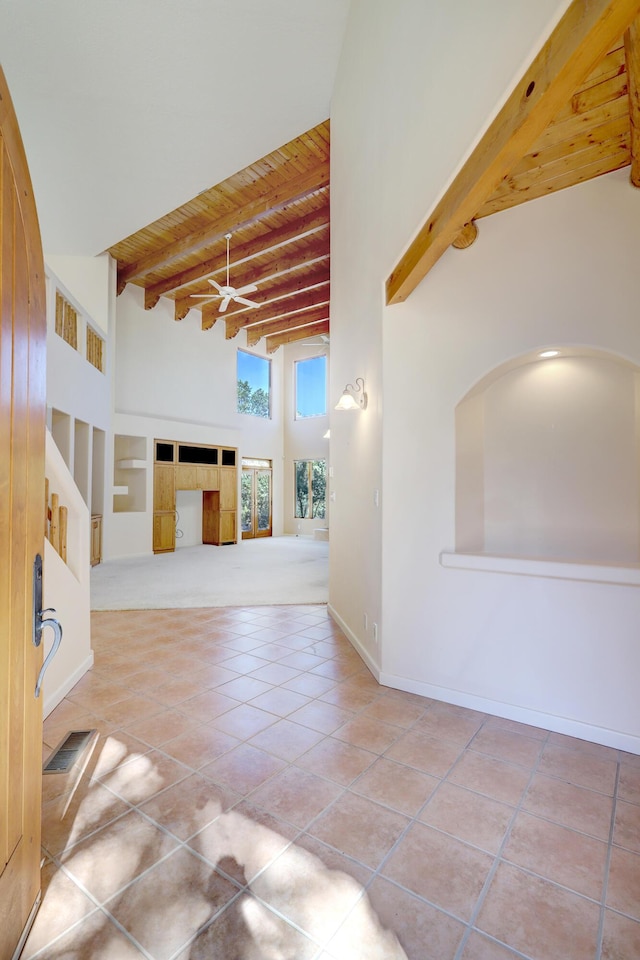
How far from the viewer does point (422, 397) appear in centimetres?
299

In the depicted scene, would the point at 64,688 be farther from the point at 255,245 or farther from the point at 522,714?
the point at 255,245

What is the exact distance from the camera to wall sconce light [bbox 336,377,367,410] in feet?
12.1

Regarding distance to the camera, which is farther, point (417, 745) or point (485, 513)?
point (485, 513)

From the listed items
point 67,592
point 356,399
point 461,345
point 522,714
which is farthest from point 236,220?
point 522,714

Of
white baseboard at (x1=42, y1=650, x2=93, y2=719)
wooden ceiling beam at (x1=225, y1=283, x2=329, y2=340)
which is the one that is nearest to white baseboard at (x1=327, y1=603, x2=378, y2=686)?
white baseboard at (x1=42, y1=650, x2=93, y2=719)

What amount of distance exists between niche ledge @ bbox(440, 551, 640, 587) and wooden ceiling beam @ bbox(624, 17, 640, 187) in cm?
198

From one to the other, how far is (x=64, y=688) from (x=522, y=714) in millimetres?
2775

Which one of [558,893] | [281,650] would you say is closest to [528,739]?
[558,893]

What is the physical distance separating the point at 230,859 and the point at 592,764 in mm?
1723

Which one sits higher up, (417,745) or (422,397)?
(422,397)

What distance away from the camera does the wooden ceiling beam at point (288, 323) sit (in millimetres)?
11132

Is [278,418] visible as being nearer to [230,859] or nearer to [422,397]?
[422,397]

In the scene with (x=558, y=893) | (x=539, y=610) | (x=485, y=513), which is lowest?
(x=558, y=893)

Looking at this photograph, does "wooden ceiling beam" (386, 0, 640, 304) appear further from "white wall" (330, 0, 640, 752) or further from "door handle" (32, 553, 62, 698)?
"door handle" (32, 553, 62, 698)
